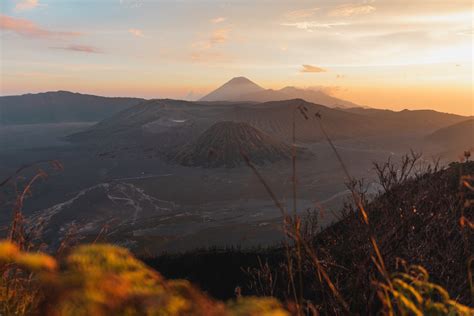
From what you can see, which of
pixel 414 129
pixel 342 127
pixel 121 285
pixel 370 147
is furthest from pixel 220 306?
pixel 414 129

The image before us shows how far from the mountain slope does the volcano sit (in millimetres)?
114865

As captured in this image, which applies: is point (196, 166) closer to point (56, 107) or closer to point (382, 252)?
point (382, 252)

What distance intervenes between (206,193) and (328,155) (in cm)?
3391

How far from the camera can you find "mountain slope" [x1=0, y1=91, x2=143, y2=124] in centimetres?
16648

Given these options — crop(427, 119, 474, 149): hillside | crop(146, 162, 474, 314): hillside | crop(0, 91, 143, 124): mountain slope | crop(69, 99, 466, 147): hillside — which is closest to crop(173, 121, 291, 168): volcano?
crop(69, 99, 466, 147): hillside

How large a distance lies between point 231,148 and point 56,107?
136437 mm

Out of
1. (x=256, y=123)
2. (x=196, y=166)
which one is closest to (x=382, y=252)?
(x=196, y=166)

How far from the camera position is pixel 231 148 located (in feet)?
238

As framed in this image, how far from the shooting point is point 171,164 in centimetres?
7169

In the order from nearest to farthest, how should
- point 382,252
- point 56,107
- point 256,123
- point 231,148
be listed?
1. point 382,252
2. point 231,148
3. point 256,123
4. point 56,107

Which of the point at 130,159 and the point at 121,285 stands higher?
the point at 121,285

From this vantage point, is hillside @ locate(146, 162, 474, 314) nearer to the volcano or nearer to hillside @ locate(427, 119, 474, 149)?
the volcano

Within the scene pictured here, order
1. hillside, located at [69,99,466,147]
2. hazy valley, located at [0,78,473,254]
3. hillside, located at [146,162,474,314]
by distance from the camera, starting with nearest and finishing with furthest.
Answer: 1. hillside, located at [146,162,474,314]
2. hazy valley, located at [0,78,473,254]
3. hillside, located at [69,99,466,147]

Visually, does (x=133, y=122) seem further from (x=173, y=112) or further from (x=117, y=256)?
(x=117, y=256)
